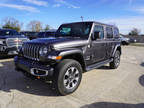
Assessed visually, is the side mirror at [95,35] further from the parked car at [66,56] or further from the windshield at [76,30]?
the windshield at [76,30]

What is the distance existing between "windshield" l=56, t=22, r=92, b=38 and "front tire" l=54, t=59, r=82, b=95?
3.76ft

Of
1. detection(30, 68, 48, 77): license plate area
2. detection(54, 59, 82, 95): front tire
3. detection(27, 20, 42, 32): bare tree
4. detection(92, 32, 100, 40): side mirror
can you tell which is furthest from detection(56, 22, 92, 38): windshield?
detection(27, 20, 42, 32): bare tree

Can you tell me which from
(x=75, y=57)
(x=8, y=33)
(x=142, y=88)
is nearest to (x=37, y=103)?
(x=75, y=57)

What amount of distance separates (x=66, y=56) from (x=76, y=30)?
1301 millimetres

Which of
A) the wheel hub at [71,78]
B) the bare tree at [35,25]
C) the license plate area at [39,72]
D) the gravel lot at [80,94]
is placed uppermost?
the bare tree at [35,25]

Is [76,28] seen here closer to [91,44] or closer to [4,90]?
[91,44]

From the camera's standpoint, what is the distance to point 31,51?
305 cm

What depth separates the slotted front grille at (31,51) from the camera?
9.48 feet

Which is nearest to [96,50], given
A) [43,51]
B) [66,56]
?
[66,56]

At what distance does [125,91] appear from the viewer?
320 centimetres

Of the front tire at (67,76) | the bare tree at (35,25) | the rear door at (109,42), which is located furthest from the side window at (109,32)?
the bare tree at (35,25)

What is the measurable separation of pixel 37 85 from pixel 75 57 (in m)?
1.44

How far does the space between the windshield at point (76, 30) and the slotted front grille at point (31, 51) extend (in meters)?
1.40

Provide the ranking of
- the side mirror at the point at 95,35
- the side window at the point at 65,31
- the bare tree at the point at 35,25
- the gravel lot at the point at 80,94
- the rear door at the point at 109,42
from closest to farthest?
A: the gravel lot at the point at 80,94 < the side mirror at the point at 95,35 < the side window at the point at 65,31 < the rear door at the point at 109,42 < the bare tree at the point at 35,25
